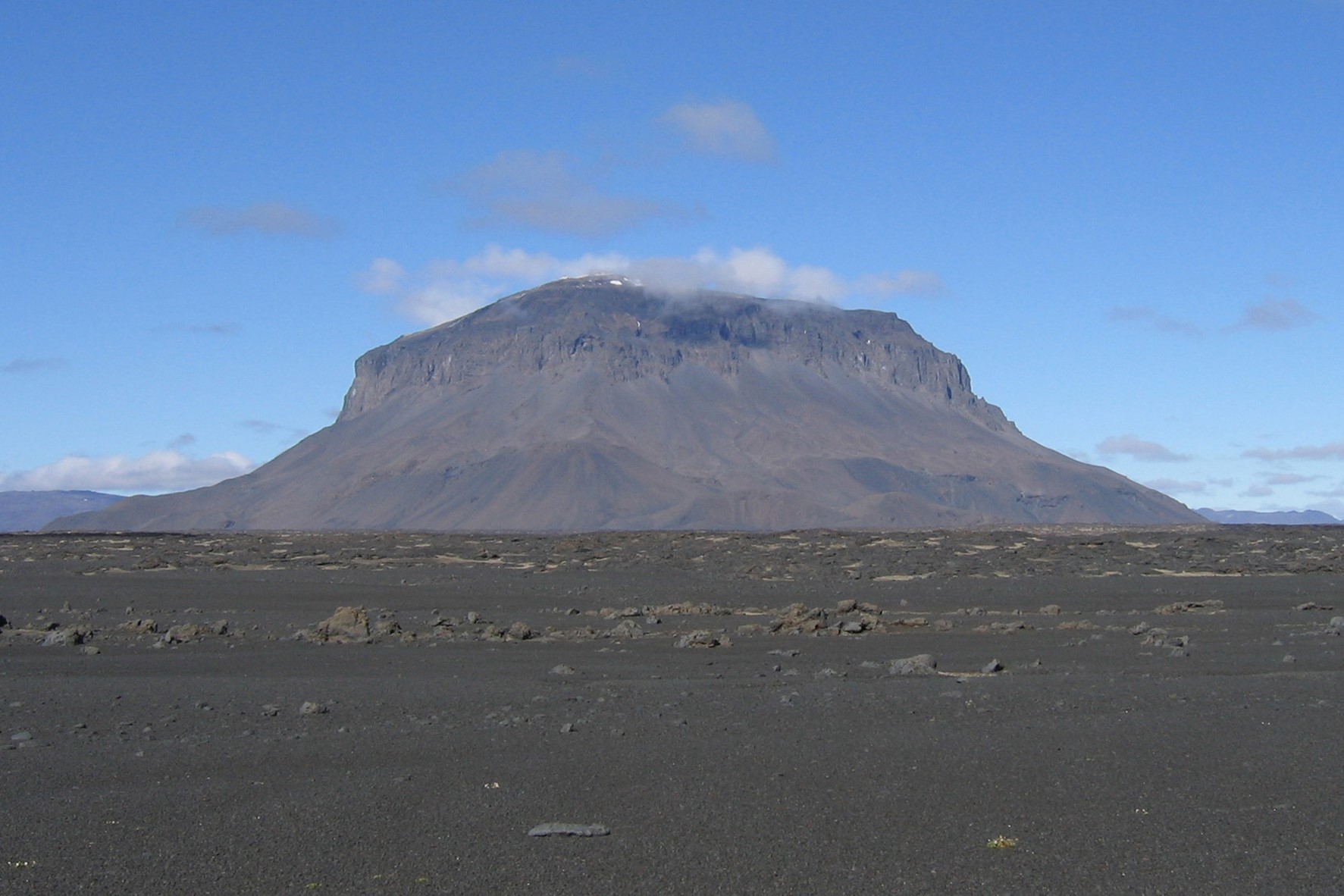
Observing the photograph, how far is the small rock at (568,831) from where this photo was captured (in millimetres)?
7793

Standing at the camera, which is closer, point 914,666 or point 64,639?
point 914,666

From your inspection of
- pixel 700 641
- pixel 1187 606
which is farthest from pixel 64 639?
pixel 1187 606

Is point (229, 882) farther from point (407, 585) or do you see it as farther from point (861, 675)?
point (407, 585)

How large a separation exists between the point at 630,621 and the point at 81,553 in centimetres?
3159

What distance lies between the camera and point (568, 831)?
7.80m

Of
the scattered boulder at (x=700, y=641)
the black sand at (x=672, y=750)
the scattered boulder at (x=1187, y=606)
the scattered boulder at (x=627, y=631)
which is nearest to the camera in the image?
the black sand at (x=672, y=750)

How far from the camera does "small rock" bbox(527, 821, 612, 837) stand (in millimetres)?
7793

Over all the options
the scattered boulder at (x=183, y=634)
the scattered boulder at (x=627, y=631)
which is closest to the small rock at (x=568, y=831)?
the scattered boulder at (x=627, y=631)

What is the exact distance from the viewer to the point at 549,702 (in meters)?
12.8

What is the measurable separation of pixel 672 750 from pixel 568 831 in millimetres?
2641

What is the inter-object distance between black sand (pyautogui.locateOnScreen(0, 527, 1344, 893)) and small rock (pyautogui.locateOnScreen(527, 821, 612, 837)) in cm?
7

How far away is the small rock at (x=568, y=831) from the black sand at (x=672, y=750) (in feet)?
0.23

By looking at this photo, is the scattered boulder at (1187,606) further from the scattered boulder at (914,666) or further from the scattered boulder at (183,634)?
the scattered boulder at (183,634)

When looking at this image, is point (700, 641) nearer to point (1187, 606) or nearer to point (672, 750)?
point (672, 750)
